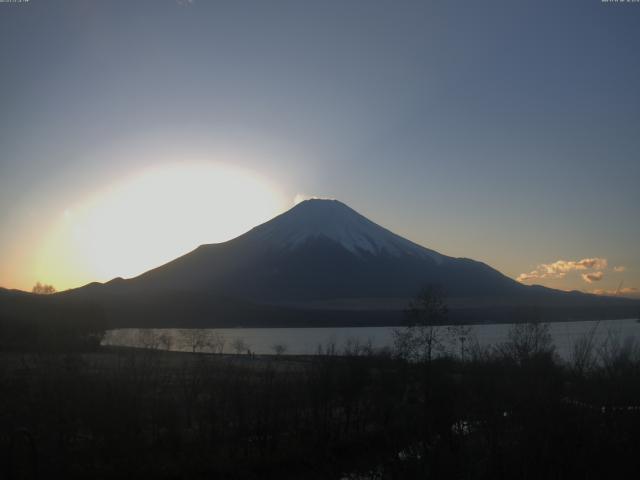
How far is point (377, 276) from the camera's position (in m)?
144

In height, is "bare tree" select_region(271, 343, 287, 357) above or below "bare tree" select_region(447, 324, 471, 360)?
below

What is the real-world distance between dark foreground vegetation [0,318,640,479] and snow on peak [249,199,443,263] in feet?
462

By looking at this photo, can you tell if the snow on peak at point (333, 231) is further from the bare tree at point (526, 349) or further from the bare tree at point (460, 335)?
the bare tree at point (526, 349)

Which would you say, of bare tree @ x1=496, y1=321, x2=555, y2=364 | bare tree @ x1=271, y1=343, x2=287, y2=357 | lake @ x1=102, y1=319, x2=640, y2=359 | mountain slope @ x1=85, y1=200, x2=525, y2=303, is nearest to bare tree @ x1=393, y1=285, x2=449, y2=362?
bare tree @ x1=496, y1=321, x2=555, y2=364

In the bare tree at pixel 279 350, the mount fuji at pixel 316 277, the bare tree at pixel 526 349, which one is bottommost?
the bare tree at pixel 279 350

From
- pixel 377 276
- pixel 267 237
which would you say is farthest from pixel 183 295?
pixel 267 237

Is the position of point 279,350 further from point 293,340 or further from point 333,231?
point 333,231

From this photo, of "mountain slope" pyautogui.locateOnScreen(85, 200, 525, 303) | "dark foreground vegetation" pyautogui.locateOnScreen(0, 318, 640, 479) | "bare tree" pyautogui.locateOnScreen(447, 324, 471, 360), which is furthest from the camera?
"mountain slope" pyautogui.locateOnScreen(85, 200, 525, 303)

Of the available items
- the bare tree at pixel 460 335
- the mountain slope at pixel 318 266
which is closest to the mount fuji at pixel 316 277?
the mountain slope at pixel 318 266

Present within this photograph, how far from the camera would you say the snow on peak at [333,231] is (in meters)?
162

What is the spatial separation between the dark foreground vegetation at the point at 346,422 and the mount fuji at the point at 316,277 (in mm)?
80847

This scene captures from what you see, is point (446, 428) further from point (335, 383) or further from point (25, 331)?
point (25, 331)

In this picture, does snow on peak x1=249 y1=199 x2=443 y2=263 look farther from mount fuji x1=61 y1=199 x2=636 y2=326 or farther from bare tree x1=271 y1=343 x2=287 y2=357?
bare tree x1=271 y1=343 x2=287 y2=357

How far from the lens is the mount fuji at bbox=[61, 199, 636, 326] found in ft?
363
